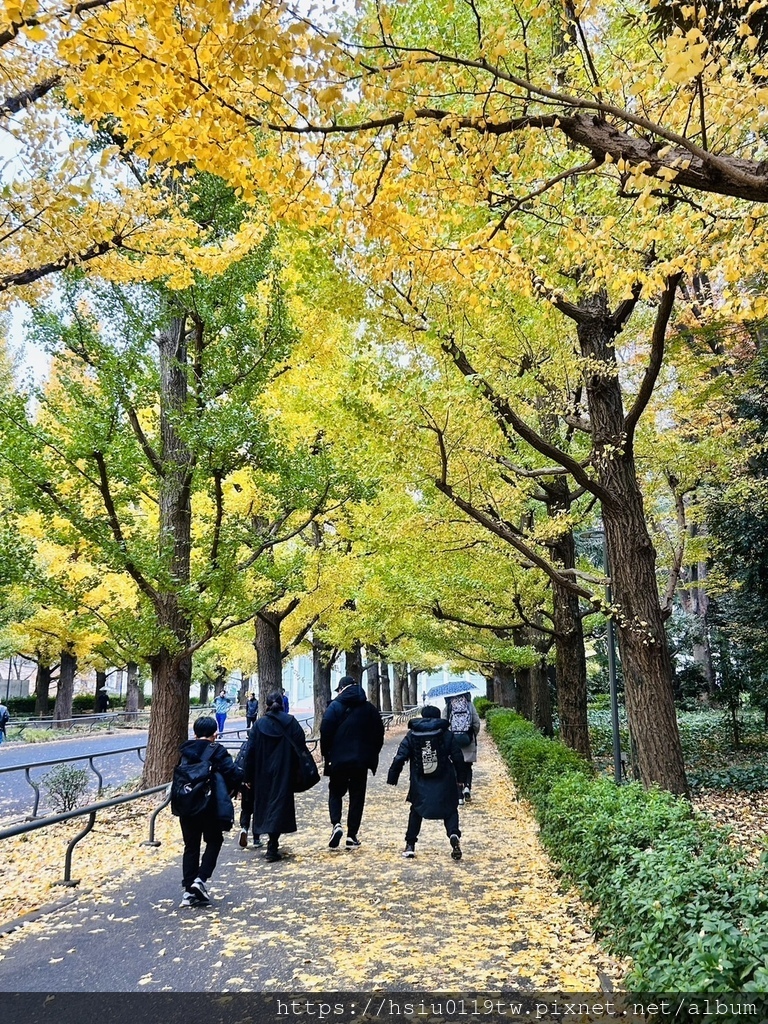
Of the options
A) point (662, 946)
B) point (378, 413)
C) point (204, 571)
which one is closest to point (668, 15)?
point (378, 413)

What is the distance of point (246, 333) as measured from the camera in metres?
9.63

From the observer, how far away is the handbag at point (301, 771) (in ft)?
21.5

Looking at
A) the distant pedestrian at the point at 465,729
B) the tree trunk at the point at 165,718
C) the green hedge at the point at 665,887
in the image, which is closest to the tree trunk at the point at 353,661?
the distant pedestrian at the point at 465,729

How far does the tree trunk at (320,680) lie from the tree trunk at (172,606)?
27.5ft

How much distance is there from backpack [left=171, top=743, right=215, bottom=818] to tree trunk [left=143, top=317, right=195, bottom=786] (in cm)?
381

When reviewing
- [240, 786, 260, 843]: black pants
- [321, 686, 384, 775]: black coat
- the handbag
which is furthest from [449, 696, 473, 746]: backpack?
the handbag

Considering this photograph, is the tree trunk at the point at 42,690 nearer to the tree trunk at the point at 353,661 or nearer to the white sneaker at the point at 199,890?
the tree trunk at the point at 353,661

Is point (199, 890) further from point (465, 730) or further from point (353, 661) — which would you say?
point (353, 661)

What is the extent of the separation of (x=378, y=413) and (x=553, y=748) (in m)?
5.08

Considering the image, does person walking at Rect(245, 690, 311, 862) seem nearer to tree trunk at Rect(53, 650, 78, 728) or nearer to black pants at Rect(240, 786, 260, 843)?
black pants at Rect(240, 786, 260, 843)

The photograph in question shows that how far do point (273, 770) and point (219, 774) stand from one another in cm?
132

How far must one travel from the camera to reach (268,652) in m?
13.5

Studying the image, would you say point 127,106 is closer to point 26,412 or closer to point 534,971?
point 534,971

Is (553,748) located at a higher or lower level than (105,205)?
lower
